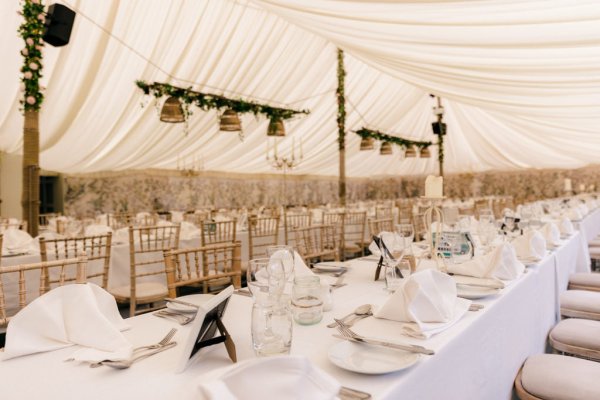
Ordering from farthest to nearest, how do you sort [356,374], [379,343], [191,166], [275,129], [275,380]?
[191,166] → [275,129] → [379,343] → [356,374] → [275,380]

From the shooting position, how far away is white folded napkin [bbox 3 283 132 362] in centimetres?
111

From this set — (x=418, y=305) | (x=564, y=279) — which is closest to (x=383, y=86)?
(x=564, y=279)

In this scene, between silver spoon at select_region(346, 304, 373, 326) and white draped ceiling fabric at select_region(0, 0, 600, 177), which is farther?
white draped ceiling fabric at select_region(0, 0, 600, 177)

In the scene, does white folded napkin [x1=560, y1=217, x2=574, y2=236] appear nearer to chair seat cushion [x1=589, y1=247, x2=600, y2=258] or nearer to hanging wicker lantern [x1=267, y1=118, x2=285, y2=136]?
chair seat cushion [x1=589, y1=247, x2=600, y2=258]

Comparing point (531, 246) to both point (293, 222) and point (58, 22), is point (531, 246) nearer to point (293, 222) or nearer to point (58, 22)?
point (293, 222)

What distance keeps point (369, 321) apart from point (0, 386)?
991 mm

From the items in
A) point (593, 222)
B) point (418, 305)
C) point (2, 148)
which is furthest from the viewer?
point (2, 148)

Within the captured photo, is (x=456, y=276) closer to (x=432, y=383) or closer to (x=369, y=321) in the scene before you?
(x=369, y=321)

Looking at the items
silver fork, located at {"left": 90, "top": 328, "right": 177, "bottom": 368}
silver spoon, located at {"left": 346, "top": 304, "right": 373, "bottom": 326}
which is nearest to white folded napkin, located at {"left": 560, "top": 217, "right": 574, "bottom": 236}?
silver spoon, located at {"left": 346, "top": 304, "right": 373, "bottom": 326}

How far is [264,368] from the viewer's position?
0.76 m

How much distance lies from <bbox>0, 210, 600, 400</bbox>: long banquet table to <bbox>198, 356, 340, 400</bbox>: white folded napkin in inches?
2.6

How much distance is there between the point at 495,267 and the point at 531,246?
2.07ft

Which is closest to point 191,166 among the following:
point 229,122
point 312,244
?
point 229,122

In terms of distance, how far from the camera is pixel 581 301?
251 cm
